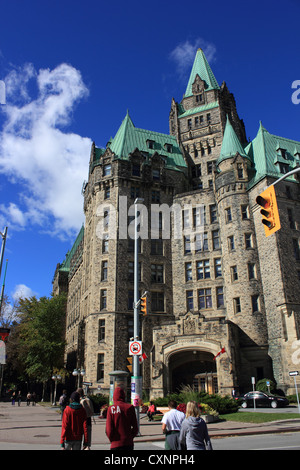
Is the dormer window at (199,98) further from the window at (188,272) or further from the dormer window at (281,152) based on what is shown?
the window at (188,272)

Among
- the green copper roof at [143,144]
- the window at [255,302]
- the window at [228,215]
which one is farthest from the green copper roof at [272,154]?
the window at [255,302]

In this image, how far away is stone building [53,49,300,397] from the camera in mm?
34531

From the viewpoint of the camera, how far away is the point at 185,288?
4144 cm

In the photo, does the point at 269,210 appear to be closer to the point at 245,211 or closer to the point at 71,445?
the point at 71,445

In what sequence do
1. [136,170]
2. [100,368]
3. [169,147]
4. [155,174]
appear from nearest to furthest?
1. [100,368]
2. [136,170]
3. [155,174]
4. [169,147]

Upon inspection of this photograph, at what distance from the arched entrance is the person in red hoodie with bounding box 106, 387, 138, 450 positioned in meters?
29.3

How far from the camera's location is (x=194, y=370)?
37.0m

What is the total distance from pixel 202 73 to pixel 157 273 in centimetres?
3461

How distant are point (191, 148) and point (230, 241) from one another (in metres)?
17.7

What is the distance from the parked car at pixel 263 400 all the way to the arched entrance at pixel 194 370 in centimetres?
597

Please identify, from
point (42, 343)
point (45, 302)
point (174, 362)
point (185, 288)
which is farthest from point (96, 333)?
point (45, 302)

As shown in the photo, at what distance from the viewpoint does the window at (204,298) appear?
4041 cm

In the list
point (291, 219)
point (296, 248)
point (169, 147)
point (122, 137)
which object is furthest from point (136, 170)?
point (296, 248)
